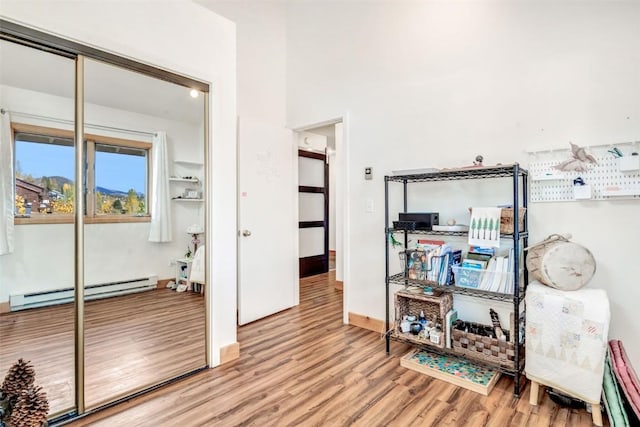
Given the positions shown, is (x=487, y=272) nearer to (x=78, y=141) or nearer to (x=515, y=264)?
(x=515, y=264)

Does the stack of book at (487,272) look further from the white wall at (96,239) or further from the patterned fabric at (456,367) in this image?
the white wall at (96,239)

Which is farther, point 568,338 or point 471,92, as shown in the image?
point 471,92

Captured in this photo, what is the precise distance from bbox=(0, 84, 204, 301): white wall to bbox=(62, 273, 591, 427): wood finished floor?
869 mm

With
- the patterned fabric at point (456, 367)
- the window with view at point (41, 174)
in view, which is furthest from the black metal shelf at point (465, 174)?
the window with view at point (41, 174)

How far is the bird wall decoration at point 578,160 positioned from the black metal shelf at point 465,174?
0.23 m

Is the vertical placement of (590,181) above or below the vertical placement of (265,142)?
below

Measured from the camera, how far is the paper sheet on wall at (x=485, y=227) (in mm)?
2035

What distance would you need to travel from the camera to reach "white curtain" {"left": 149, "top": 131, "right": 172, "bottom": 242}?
Result: 2.45 meters

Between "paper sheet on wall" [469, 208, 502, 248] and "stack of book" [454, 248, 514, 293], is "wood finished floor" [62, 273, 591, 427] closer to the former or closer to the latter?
"stack of book" [454, 248, 514, 293]

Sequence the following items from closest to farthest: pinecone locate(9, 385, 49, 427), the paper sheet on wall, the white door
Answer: pinecone locate(9, 385, 49, 427), the paper sheet on wall, the white door

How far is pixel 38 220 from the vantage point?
224cm

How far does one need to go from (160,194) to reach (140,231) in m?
0.31

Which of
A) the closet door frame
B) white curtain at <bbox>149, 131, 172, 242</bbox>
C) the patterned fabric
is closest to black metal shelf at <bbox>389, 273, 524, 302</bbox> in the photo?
the patterned fabric

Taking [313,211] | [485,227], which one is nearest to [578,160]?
[485,227]
